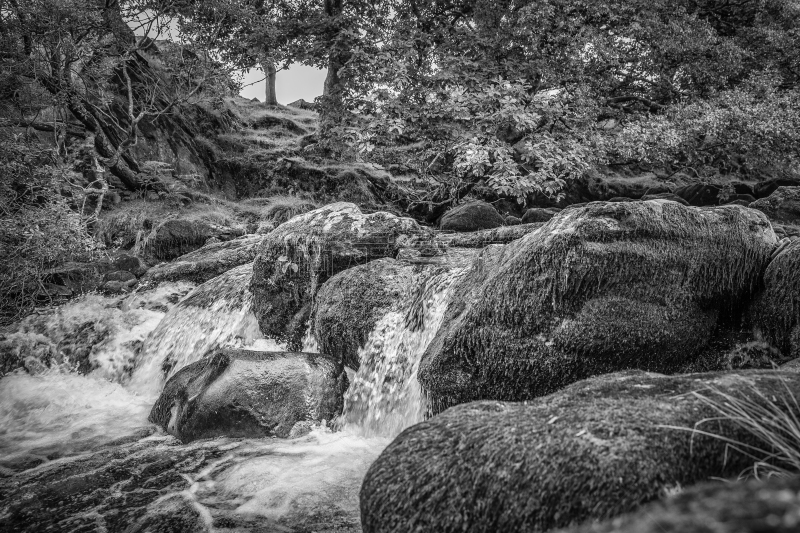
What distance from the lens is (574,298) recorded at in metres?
4.34

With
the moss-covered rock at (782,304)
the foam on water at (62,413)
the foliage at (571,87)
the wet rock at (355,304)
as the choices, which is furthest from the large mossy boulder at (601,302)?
the foliage at (571,87)

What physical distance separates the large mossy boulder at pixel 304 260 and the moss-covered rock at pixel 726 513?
6919 millimetres

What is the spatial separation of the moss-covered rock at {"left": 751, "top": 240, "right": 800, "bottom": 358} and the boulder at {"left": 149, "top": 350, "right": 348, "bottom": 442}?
4.66m

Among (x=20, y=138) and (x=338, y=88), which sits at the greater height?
(x=338, y=88)

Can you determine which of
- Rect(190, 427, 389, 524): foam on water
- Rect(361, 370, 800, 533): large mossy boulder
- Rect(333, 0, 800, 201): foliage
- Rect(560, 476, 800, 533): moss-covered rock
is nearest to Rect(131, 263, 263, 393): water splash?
Rect(190, 427, 389, 524): foam on water

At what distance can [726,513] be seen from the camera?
0.80 m

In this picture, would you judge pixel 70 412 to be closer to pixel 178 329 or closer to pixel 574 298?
pixel 178 329

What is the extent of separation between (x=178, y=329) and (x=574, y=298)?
715 cm

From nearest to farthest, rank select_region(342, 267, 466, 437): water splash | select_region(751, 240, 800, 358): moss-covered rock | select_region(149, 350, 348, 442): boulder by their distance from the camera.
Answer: select_region(751, 240, 800, 358): moss-covered rock → select_region(149, 350, 348, 442): boulder → select_region(342, 267, 466, 437): water splash

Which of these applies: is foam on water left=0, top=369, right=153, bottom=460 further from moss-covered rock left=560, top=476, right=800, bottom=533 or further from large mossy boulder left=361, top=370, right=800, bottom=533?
moss-covered rock left=560, top=476, right=800, bottom=533

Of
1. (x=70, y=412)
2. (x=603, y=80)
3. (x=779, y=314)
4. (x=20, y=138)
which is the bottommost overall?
(x=70, y=412)

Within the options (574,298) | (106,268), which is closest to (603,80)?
(574,298)

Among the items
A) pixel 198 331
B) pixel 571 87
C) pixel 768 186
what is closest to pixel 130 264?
pixel 198 331

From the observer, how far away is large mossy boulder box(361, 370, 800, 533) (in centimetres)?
204
